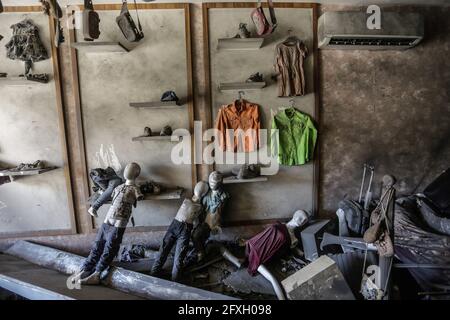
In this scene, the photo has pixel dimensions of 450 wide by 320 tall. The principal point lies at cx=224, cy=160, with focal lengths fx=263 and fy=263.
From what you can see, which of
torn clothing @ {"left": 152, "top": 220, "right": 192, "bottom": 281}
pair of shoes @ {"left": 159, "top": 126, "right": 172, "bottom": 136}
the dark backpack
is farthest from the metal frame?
the dark backpack

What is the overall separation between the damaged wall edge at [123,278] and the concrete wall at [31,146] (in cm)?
27

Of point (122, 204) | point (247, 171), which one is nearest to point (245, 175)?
point (247, 171)

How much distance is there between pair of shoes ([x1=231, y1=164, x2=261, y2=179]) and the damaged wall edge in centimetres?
129

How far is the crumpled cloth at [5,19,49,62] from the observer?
294cm

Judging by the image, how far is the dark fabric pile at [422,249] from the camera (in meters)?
2.31

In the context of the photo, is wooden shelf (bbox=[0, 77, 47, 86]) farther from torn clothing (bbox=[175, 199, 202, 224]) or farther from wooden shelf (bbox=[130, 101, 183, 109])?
torn clothing (bbox=[175, 199, 202, 224])

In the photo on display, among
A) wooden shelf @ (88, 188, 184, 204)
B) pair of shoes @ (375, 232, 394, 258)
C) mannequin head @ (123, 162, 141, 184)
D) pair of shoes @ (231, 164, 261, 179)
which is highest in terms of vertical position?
mannequin head @ (123, 162, 141, 184)

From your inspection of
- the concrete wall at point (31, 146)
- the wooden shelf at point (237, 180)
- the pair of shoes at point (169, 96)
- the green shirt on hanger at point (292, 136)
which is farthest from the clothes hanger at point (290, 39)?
the concrete wall at point (31, 146)

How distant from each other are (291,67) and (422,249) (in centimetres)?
230

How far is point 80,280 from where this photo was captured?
98.4 inches
